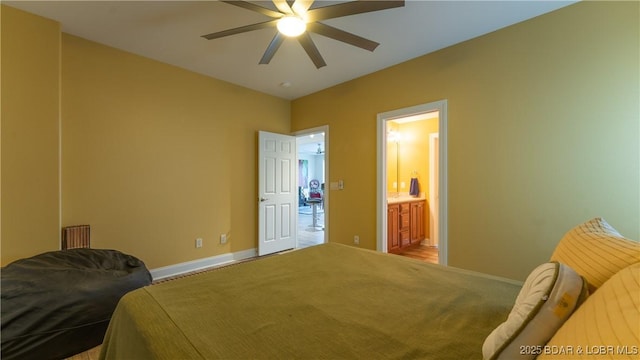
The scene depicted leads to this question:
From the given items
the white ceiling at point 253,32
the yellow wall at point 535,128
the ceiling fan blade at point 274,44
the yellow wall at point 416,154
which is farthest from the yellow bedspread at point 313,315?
the yellow wall at point 416,154

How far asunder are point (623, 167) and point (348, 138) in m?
2.74

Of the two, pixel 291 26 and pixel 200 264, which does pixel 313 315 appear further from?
pixel 200 264

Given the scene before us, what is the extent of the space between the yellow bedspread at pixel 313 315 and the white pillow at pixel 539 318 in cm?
15

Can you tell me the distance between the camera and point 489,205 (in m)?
2.62

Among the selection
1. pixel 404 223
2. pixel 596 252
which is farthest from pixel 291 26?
pixel 404 223

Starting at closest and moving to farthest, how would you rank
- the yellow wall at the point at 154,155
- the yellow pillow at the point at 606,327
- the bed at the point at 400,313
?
the yellow pillow at the point at 606,327 → the bed at the point at 400,313 → the yellow wall at the point at 154,155

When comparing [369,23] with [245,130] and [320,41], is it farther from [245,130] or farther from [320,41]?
[245,130]

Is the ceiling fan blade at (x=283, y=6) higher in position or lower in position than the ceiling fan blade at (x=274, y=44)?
higher

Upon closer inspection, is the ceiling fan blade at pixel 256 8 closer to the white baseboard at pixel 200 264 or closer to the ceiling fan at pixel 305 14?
the ceiling fan at pixel 305 14

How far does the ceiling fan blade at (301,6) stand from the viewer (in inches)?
66.5

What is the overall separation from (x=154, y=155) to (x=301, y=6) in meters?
2.61

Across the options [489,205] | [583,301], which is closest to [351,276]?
[583,301]

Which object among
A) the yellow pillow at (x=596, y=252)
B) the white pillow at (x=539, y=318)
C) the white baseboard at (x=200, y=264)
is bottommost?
the white baseboard at (x=200, y=264)

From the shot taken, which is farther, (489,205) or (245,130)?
(245,130)
